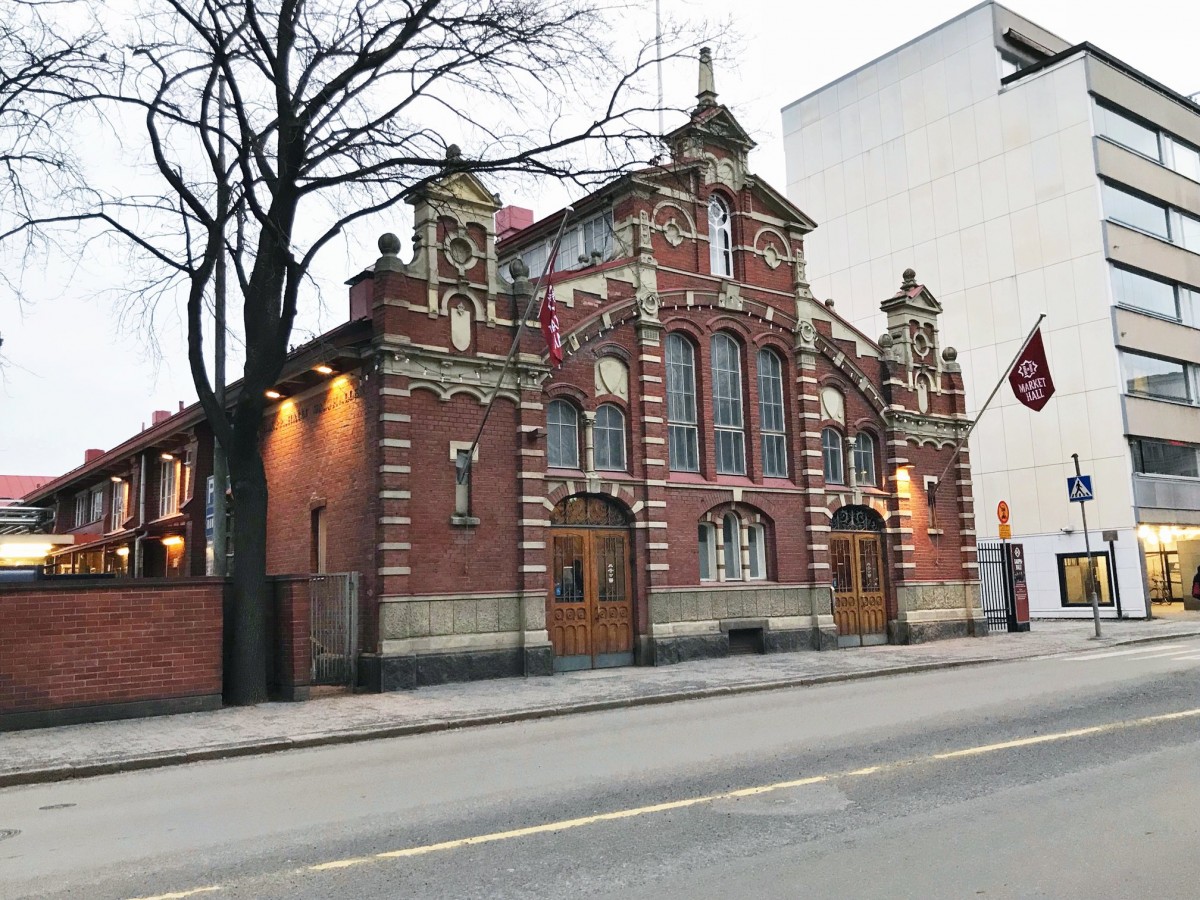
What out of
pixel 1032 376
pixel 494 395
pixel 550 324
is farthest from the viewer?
pixel 1032 376

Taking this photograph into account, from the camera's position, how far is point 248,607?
51.2ft

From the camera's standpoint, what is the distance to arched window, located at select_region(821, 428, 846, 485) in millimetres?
25078

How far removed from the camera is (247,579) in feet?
51.4

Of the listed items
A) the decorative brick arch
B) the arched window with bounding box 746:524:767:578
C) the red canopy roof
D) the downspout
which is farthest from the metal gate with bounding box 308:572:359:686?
the red canopy roof

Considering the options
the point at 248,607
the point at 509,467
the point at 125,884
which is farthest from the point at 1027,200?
the point at 125,884

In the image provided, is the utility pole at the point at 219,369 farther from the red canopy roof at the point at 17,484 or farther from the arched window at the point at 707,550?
the red canopy roof at the point at 17,484

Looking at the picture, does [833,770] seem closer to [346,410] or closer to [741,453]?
[346,410]

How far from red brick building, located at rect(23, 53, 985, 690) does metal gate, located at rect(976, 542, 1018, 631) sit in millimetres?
1500

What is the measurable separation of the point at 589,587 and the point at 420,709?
6346 millimetres

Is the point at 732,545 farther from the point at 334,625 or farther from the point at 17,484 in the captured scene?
the point at 17,484

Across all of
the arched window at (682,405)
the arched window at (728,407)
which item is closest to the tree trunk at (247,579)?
the arched window at (682,405)

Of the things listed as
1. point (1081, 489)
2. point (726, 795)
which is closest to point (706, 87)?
point (1081, 489)

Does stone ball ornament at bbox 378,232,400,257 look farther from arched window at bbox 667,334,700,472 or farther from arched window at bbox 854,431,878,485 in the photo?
arched window at bbox 854,431,878,485

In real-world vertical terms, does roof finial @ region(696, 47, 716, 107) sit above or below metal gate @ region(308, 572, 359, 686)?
above
